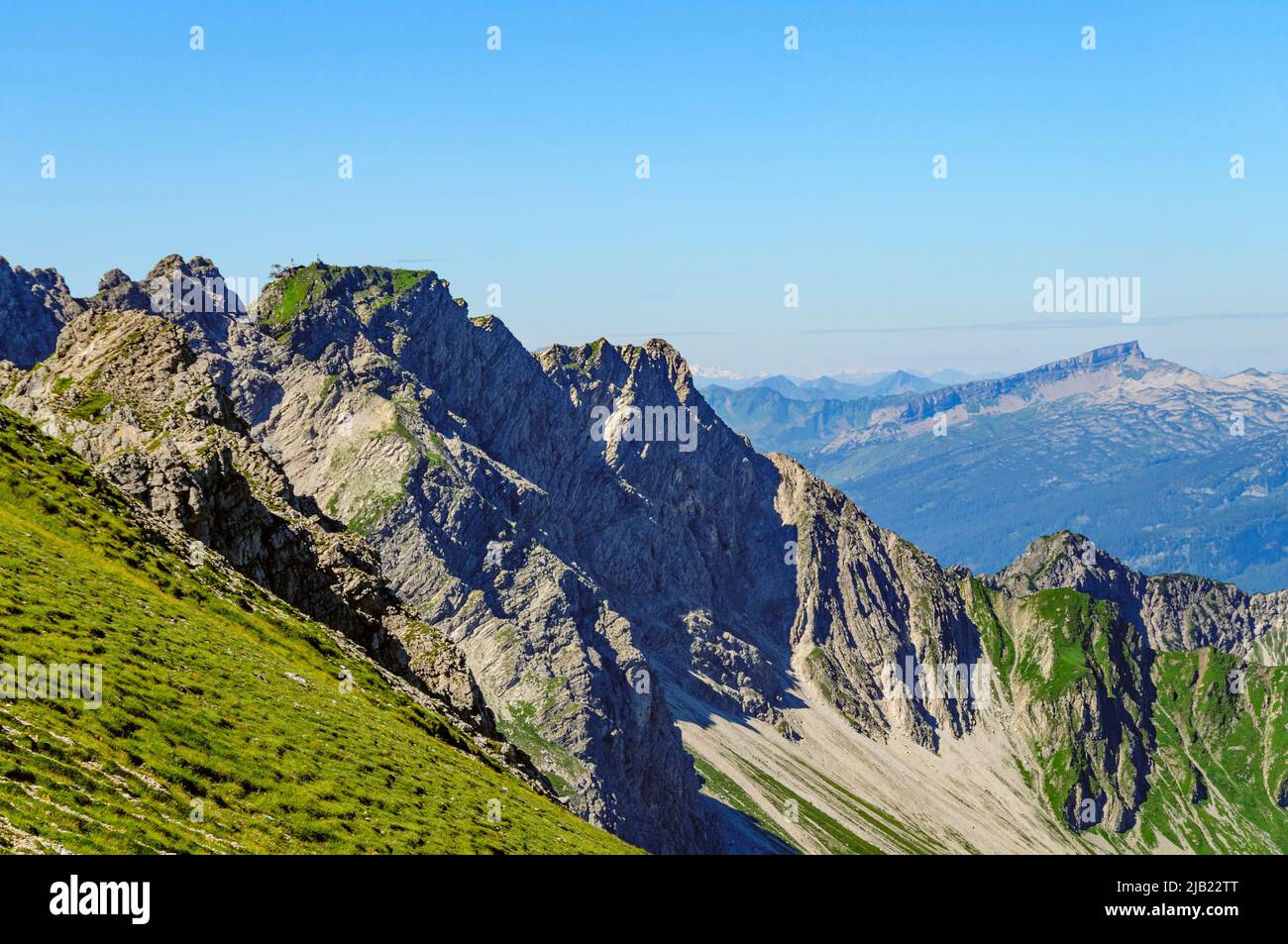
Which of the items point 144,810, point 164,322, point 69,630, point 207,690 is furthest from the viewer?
point 164,322

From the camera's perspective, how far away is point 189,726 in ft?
147

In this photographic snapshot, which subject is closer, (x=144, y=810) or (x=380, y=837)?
(x=144, y=810)

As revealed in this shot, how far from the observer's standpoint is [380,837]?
42812 millimetres

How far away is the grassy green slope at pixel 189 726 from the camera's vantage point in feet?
112

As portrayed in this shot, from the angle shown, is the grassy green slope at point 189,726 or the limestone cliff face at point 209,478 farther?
the limestone cliff face at point 209,478

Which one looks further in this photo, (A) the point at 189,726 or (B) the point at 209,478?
(B) the point at 209,478

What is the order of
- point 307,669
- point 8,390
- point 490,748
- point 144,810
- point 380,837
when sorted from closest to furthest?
point 144,810, point 380,837, point 307,669, point 490,748, point 8,390

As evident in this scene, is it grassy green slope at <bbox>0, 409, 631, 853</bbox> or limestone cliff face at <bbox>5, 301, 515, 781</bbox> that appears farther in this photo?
limestone cliff face at <bbox>5, 301, 515, 781</bbox>

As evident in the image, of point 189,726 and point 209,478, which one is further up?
point 209,478

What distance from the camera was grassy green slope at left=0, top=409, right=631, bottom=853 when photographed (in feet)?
112
